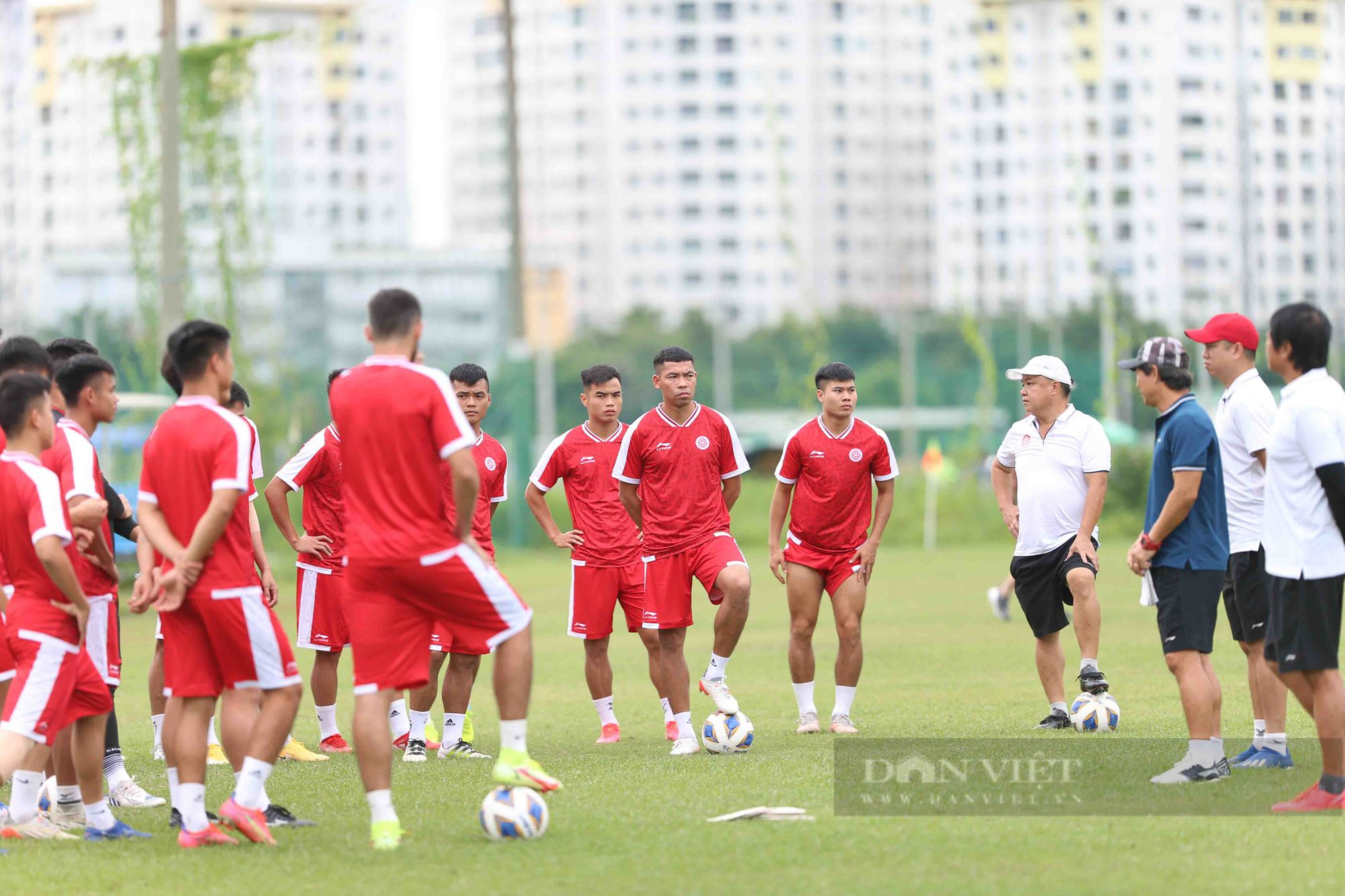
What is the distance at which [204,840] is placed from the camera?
7.01 metres

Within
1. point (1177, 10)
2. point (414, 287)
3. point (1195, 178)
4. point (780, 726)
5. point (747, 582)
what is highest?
point (1177, 10)

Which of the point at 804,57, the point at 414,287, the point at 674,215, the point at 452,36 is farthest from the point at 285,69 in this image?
the point at 414,287

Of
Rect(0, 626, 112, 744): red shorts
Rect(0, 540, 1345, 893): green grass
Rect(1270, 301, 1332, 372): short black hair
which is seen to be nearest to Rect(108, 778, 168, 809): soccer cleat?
Rect(0, 540, 1345, 893): green grass

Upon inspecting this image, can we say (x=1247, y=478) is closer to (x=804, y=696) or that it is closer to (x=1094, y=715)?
(x=1094, y=715)

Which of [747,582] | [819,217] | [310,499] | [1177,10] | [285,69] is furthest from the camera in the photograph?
[819,217]

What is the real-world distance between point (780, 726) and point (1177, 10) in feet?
332

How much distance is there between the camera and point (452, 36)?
13188 cm

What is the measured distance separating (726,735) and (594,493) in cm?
214

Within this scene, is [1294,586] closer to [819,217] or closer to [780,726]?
[780,726]

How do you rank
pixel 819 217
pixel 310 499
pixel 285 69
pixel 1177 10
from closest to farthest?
pixel 310 499 < pixel 1177 10 < pixel 285 69 < pixel 819 217

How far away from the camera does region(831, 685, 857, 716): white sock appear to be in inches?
416

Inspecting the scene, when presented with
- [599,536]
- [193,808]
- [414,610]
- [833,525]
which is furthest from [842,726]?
[193,808]

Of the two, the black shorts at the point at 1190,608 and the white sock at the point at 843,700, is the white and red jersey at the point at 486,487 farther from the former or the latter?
the black shorts at the point at 1190,608

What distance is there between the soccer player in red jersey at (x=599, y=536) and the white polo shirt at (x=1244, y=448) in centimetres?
383
